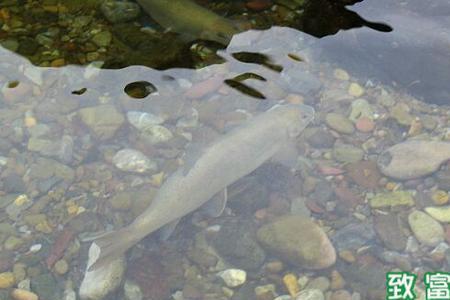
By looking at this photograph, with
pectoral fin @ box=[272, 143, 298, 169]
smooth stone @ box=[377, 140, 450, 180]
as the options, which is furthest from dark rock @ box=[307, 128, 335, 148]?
smooth stone @ box=[377, 140, 450, 180]

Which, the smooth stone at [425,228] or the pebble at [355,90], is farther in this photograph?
the pebble at [355,90]

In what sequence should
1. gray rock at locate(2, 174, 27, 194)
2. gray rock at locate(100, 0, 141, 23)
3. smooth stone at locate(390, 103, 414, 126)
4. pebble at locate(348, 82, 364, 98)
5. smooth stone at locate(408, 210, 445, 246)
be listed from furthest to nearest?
gray rock at locate(100, 0, 141, 23) < pebble at locate(348, 82, 364, 98) < smooth stone at locate(390, 103, 414, 126) < gray rock at locate(2, 174, 27, 194) < smooth stone at locate(408, 210, 445, 246)

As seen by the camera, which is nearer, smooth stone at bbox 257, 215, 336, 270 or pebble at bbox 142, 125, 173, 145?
smooth stone at bbox 257, 215, 336, 270

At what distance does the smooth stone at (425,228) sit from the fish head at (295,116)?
1270mm

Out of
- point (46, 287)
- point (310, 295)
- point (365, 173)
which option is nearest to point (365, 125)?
point (365, 173)

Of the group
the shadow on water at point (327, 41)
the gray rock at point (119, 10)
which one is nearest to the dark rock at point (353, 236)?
the shadow on water at point (327, 41)

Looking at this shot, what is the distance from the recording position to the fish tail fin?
4164 mm

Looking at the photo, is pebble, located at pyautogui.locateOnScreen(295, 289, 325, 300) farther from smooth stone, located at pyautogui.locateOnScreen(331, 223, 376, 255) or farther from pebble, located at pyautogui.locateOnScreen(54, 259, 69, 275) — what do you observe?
pebble, located at pyautogui.locateOnScreen(54, 259, 69, 275)

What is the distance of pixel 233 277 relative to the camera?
14.2 feet

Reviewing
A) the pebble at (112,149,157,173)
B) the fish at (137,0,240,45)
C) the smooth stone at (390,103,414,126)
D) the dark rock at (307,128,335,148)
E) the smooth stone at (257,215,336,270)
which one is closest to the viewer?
the smooth stone at (257,215,336,270)

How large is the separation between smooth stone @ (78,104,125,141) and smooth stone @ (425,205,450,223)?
2.96 metres

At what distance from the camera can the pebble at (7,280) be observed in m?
4.26

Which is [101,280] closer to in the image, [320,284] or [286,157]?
[320,284]

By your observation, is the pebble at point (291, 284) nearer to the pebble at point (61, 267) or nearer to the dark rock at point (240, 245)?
the dark rock at point (240, 245)
